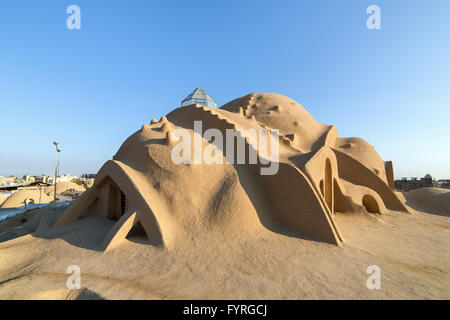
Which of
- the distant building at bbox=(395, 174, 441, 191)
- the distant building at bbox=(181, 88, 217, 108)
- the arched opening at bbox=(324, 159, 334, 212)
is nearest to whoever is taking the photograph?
the arched opening at bbox=(324, 159, 334, 212)

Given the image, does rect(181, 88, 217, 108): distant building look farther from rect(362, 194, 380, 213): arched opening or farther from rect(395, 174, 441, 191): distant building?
rect(395, 174, 441, 191): distant building

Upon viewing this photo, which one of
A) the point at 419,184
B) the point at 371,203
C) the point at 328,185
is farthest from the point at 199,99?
the point at 419,184

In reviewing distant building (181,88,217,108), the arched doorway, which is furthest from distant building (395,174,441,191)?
distant building (181,88,217,108)

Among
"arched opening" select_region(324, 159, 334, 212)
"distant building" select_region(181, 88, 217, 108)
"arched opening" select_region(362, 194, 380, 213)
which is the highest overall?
"distant building" select_region(181, 88, 217, 108)

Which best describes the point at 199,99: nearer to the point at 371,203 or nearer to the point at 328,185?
the point at 328,185

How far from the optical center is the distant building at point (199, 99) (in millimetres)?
20828

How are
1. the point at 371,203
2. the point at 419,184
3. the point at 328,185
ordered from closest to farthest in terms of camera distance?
1. the point at 328,185
2. the point at 371,203
3. the point at 419,184

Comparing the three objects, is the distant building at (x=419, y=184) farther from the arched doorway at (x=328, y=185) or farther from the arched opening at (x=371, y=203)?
the arched doorway at (x=328, y=185)

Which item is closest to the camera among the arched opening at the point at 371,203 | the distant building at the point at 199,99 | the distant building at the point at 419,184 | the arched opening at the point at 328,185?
the arched opening at the point at 328,185

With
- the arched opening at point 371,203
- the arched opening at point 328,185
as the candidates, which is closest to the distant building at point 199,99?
the arched opening at point 328,185

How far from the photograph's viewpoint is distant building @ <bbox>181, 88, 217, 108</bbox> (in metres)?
20.8

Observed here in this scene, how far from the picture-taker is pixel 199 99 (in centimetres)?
2091
